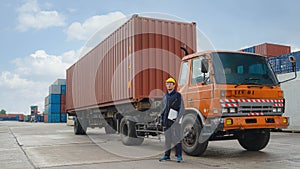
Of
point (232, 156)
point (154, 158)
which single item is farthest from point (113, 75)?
point (232, 156)

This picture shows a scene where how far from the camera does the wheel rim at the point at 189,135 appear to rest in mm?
7784

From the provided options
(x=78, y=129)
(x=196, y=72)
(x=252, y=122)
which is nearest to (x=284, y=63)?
(x=78, y=129)

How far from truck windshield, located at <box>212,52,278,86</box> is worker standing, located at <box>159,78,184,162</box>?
3.29 ft

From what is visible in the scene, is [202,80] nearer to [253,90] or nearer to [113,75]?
[253,90]

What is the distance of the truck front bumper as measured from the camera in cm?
708

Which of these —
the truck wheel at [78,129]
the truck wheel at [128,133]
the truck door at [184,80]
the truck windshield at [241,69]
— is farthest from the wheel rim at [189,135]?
the truck wheel at [78,129]

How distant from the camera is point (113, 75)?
1173cm

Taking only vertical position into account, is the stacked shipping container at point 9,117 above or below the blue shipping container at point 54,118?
below

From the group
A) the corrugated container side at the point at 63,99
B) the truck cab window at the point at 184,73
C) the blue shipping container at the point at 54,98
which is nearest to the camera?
the truck cab window at the point at 184,73

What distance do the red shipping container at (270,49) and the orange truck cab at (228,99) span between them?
17461mm

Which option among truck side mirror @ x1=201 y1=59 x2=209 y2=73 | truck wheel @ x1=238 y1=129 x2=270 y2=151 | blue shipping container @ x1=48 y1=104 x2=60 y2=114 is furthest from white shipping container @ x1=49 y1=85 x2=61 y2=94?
truck side mirror @ x1=201 y1=59 x2=209 y2=73

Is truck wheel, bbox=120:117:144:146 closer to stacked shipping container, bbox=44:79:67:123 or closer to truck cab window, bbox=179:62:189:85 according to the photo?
truck cab window, bbox=179:62:189:85

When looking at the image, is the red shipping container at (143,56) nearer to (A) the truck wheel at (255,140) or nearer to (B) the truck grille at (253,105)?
(A) the truck wheel at (255,140)

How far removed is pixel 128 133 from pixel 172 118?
3.09m
